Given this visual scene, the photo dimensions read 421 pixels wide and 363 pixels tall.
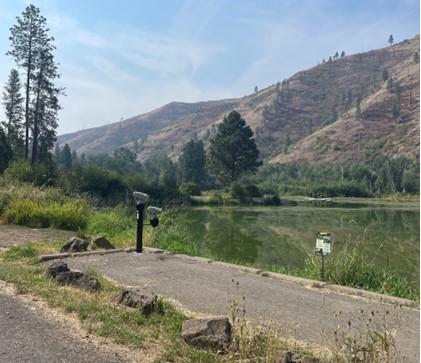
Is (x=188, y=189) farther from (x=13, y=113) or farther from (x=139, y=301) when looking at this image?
(x=139, y=301)

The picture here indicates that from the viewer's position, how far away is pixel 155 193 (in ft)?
149

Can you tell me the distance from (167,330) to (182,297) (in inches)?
53.3

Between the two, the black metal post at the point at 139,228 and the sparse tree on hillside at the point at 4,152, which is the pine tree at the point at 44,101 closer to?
the sparse tree on hillside at the point at 4,152

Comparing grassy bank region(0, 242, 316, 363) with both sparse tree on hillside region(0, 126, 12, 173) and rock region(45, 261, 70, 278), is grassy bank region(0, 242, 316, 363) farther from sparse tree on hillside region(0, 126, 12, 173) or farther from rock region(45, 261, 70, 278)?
sparse tree on hillside region(0, 126, 12, 173)

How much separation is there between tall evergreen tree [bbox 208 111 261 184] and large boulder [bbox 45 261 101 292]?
57.6m

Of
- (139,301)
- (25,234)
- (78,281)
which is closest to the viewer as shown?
(139,301)

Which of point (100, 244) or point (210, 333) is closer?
point (210, 333)

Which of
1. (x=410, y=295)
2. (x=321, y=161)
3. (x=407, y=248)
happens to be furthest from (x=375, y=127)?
(x=410, y=295)

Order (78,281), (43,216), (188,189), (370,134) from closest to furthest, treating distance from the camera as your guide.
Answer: (78,281) → (43,216) → (188,189) → (370,134)

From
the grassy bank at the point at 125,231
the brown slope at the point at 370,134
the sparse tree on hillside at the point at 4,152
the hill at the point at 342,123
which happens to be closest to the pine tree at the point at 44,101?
the sparse tree on hillside at the point at 4,152

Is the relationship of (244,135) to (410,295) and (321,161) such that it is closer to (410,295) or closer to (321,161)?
(410,295)

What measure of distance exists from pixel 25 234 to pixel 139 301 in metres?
6.63

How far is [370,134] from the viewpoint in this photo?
132375mm

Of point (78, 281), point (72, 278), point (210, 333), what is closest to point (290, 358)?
point (210, 333)
